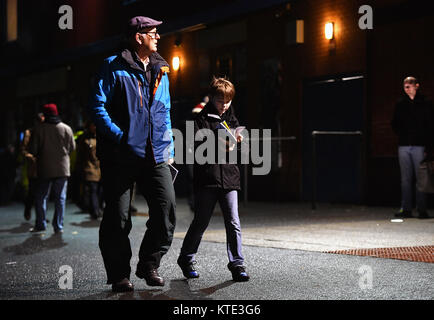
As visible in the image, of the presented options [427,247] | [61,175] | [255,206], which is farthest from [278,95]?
[427,247]

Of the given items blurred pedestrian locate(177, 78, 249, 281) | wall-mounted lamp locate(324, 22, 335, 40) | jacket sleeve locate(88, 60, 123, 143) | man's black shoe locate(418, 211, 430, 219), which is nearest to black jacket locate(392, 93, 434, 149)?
man's black shoe locate(418, 211, 430, 219)

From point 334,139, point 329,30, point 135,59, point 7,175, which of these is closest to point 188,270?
point 135,59

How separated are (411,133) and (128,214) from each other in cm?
731

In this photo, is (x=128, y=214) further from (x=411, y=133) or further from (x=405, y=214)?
(x=411, y=133)

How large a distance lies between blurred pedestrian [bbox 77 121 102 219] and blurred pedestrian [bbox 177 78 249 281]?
709 centimetres

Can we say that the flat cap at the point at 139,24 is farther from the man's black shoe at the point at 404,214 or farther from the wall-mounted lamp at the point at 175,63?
the wall-mounted lamp at the point at 175,63

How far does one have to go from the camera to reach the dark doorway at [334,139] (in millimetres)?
15367

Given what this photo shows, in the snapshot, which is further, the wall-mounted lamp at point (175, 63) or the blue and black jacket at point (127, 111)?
the wall-mounted lamp at point (175, 63)

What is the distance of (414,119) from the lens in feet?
40.1

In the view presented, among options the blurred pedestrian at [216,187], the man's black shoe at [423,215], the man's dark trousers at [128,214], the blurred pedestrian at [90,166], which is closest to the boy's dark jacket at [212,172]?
the blurred pedestrian at [216,187]

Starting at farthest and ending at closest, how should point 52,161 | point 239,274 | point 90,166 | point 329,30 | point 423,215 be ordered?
point 329,30 < point 90,166 < point 423,215 < point 52,161 < point 239,274

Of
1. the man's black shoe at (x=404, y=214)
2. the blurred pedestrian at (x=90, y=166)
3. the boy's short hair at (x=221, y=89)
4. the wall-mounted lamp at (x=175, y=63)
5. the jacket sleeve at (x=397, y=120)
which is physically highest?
the wall-mounted lamp at (x=175, y=63)

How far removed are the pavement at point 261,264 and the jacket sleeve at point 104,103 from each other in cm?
121
